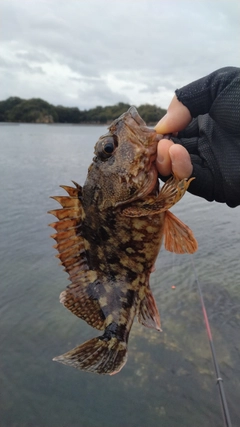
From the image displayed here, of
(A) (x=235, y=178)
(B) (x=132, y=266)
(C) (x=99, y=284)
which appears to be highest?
(A) (x=235, y=178)

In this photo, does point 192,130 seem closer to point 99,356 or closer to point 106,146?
point 106,146

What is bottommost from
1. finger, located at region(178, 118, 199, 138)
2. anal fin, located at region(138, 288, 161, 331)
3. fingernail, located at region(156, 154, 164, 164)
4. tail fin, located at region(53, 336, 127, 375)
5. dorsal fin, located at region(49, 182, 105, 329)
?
tail fin, located at region(53, 336, 127, 375)

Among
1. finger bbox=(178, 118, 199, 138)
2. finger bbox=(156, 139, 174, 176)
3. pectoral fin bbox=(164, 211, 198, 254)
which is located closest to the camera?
finger bbox=(156, 139, 174, 176)

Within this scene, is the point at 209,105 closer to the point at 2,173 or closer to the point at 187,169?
the point at 187,169

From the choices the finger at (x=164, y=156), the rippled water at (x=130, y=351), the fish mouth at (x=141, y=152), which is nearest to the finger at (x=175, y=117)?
the fish mouth at (x=141, y=152)

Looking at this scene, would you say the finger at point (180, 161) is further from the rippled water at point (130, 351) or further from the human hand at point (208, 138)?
the rippled water at point (130, 351)

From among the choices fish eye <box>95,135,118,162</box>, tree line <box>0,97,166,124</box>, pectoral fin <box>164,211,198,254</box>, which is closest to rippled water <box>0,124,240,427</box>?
pectoral fin <box>164,211,198,254</box>

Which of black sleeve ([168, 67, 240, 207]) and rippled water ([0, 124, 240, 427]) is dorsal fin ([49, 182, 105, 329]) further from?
rippled water ([0, 124, 240, 427])

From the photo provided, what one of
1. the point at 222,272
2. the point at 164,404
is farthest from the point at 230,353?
the point at 222,272
